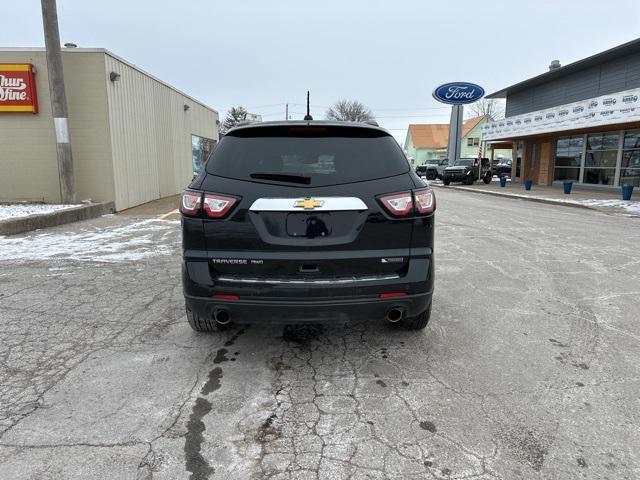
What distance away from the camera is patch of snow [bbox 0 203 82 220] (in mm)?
9680

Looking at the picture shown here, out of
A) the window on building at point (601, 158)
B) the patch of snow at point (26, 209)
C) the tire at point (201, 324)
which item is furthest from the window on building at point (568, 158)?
the tire at point (201, 324)

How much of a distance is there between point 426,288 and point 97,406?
91.0 inches

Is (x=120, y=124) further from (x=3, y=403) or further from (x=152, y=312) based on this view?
(x=3, y=403)

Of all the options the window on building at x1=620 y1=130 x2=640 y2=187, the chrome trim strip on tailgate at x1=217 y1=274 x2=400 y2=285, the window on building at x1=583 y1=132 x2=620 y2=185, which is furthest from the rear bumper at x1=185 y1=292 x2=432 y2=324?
the window on building at x1=583 y1=132 x2=620 y2=185

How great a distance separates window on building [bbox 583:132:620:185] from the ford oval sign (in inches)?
417

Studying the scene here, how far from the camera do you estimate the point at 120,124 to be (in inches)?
489

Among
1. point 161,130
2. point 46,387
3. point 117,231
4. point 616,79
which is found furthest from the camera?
point 616,79

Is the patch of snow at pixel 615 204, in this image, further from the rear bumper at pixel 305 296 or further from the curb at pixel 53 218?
the curb at pixel 53 218

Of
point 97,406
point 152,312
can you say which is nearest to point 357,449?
point 97,406

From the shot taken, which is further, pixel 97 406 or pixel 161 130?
pixel 161 130

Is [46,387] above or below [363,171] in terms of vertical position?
below

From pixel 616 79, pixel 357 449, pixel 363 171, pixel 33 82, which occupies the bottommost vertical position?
pixel 357 449

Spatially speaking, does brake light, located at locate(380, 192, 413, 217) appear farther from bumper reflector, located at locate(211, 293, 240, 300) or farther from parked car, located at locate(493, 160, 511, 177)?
parked car, located at locate(493, 160, 511, 177)

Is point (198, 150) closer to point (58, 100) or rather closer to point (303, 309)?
point (58, 100)
